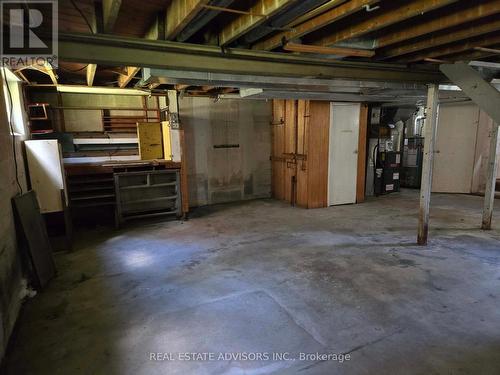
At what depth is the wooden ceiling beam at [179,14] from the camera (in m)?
1.79

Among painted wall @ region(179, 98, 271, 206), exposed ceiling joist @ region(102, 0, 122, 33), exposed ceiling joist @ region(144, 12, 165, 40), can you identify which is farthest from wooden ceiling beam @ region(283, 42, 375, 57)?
painted wall @ region(179, 98, 271, 206)

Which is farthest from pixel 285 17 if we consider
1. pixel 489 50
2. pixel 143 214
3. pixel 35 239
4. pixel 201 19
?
pixel 143 214

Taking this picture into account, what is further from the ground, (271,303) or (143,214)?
(143,214)

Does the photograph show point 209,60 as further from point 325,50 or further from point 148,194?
point 148,194

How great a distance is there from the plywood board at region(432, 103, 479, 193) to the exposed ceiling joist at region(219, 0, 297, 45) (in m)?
6.31

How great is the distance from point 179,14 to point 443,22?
193cm

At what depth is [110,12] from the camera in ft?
6.02

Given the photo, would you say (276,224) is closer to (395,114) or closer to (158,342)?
(158,342)

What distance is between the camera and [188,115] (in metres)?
5.66

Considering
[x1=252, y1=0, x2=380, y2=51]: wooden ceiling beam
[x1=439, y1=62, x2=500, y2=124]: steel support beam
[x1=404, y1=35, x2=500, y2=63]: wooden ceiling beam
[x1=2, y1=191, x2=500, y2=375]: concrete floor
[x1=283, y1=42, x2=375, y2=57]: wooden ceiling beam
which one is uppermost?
[x1=404, y1=35, x2=500, y2=63]: wooden ceiling beam

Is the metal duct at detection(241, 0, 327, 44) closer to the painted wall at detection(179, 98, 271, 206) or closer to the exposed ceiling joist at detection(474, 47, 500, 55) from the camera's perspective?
the exposed ceiling joist at detection(474, 47, 500, 55)

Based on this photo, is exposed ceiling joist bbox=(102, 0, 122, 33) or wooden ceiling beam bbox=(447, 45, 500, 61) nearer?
exposed ceiling joist bbox=(102, 0, 122, 33)

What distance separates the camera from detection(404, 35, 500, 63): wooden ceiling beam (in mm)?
2654

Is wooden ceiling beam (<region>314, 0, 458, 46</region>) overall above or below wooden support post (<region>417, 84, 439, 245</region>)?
above
